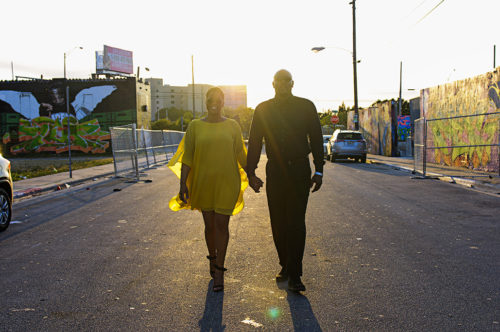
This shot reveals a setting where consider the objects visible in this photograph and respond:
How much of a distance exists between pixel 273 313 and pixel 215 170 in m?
1.39

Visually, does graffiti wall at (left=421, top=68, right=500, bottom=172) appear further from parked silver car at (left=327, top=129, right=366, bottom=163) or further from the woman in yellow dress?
the woman in yellow dress

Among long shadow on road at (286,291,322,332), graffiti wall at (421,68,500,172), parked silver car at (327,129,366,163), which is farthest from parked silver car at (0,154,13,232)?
parked silver car at (327,129,366,163)

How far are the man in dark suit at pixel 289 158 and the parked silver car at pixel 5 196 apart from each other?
512cm

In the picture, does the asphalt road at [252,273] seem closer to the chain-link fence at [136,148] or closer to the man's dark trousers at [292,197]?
the man's dark trousers at [292,197]

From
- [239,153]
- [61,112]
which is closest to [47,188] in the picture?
[239,153]

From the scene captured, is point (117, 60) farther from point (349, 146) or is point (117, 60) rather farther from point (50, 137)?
point (349, 146)

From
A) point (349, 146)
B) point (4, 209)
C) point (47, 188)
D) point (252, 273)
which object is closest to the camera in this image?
point (252, 273)

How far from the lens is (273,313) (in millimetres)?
3941

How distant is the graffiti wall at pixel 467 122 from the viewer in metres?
17.2

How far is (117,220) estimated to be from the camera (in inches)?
340

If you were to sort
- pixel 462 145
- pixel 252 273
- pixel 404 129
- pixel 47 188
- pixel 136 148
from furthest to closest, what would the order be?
1. pixel 404 129
2. pixel 136 148
3. pixel 462 145
4. pixel 47 188
5. pixel 252 273

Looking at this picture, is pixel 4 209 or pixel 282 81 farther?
pixel 4 209

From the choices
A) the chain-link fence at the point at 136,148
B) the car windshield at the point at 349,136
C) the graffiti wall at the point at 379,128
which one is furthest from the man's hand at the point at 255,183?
the graffiti wall at the point at 379,128

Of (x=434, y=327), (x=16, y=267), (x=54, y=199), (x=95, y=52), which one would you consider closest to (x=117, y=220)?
(x=16, y=267)
